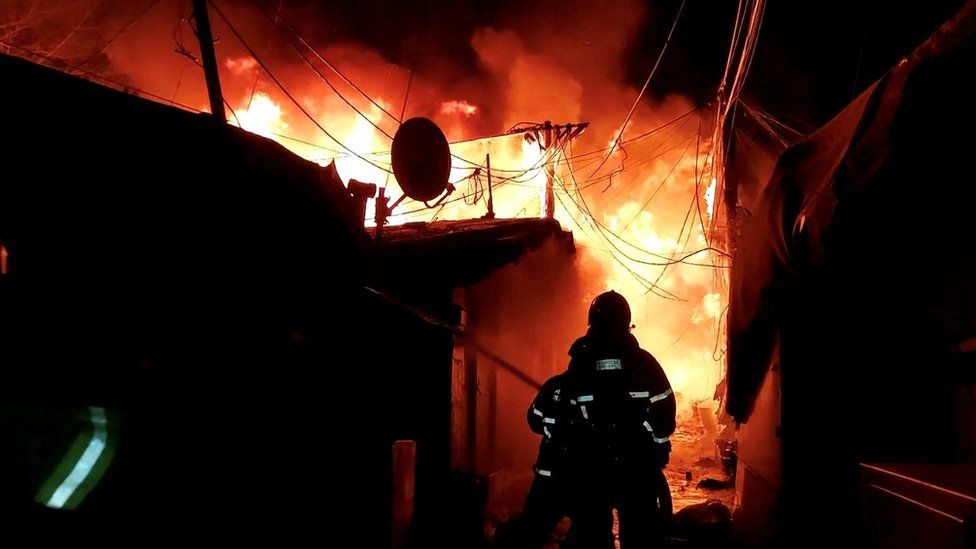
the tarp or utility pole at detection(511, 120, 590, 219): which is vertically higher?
utility pole at detection(511, 120, 590, 219)

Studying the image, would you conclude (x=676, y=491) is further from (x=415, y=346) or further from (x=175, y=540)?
(x=175, y=540)

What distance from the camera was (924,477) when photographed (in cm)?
284

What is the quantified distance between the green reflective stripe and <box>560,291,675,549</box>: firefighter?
11.7ft

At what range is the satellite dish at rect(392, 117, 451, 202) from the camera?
25.8ft

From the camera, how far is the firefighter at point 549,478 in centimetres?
480

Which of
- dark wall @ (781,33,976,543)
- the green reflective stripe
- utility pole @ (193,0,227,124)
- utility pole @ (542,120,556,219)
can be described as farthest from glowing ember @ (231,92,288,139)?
dark wall @ (781,33,976,543)

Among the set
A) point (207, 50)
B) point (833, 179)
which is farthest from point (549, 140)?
point (833, 179)

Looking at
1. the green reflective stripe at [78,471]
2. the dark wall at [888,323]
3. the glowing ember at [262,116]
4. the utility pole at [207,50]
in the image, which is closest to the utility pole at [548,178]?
the glowing ember at [262,116]

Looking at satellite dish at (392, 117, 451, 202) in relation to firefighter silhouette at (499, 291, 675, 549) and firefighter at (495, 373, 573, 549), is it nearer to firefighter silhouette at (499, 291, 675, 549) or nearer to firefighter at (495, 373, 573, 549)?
firefighter silhouette at (499, 291, 675, 549)

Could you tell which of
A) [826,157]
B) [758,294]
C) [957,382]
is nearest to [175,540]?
[758,294]

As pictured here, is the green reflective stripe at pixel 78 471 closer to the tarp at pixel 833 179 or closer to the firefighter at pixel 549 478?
the firefighter at pixel 549 478

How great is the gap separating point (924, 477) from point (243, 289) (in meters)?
4.90

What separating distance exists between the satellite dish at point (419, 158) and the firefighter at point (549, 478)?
403 centimetres

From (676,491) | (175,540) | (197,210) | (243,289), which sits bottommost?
(676,491)
